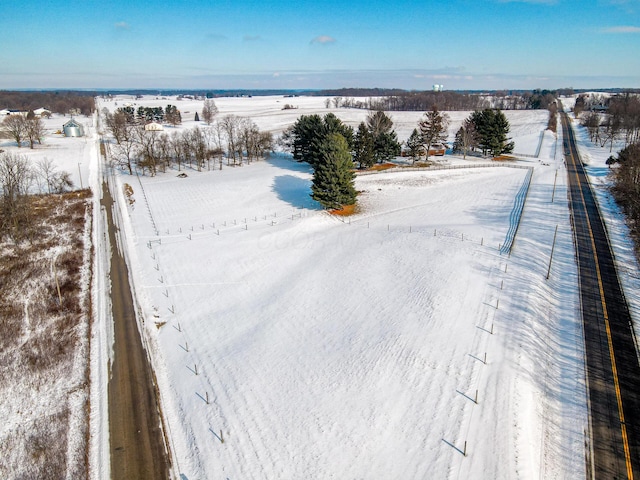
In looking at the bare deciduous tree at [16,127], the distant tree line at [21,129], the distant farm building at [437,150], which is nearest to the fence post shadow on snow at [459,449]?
the distant farm building at [437,150]

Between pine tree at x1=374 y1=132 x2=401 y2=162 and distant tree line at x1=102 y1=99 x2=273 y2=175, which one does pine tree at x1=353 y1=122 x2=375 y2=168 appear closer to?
pine tree at x1=374 y1=132 x2=401 y2=162

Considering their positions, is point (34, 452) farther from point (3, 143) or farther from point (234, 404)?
point (3, 143)

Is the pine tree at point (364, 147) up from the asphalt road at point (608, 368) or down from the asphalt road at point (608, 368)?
up

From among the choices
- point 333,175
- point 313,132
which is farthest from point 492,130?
point 333,175

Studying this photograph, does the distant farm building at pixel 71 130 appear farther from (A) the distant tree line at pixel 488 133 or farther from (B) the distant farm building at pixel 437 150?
(A) the distant tree line at pixel 488 133

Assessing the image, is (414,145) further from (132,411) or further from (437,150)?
(132,411)

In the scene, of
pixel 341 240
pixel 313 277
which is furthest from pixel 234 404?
pixel 341 240
